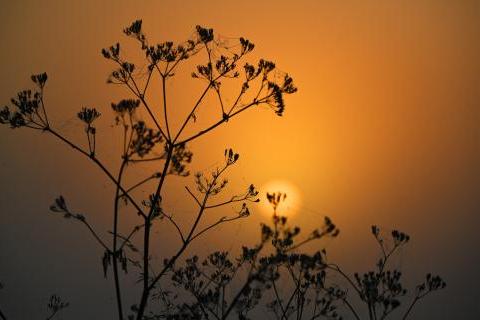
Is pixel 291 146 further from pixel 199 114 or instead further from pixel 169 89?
pixel 169 89

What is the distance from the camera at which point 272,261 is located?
82.0 inches

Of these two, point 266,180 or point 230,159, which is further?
point 266,180

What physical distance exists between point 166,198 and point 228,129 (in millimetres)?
1110

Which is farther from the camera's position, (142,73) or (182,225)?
(182,225)

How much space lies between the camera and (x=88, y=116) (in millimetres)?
2707

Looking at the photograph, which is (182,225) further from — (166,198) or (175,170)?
(175,170)

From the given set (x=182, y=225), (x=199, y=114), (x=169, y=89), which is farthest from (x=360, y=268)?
(x=169, y=89)

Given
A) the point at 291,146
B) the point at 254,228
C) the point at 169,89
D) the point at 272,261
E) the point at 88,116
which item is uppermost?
the point at 169,89

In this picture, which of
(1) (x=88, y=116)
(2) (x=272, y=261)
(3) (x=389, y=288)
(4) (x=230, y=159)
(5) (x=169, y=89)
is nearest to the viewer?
(2) (x=272, y=261)

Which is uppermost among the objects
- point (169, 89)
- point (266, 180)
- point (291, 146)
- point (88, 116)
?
point (169, 89)

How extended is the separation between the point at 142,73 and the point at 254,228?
234 centimetres

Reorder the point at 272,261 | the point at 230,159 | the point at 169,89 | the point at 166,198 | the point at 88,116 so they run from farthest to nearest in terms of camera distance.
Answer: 1. the point at 169,89
2. the point at 166,198
3. the point at 230,159
4. the point at 88,116
5. the point at 272,261

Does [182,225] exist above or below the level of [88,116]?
above

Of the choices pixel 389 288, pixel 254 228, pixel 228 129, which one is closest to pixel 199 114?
pixel 228 129
